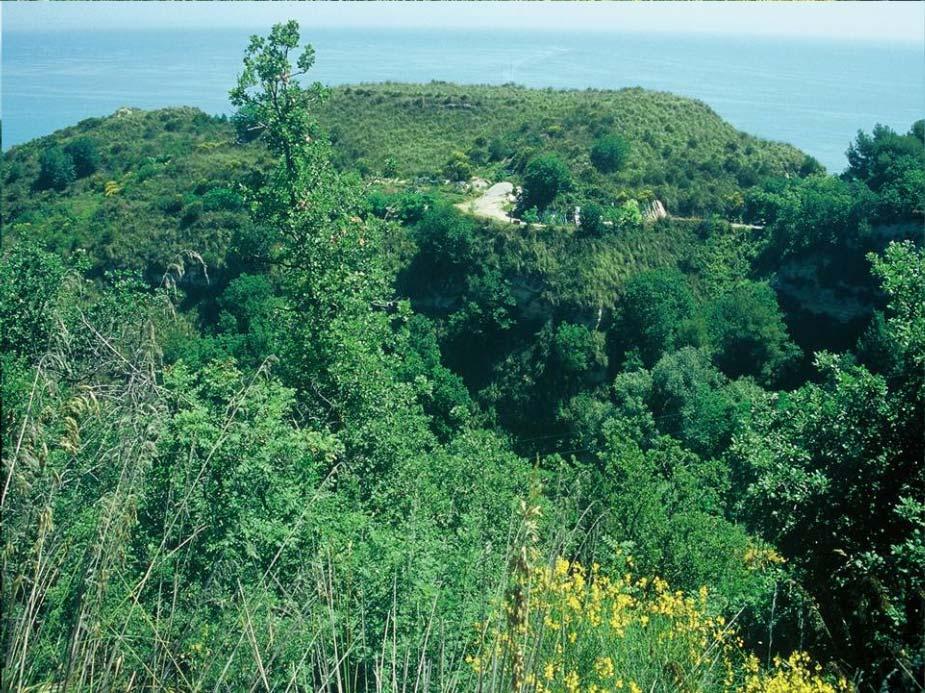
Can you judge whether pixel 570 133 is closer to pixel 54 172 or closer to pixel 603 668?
pixel 54 172

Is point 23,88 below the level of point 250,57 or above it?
above

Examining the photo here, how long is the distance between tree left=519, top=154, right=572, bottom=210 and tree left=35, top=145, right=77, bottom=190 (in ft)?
107

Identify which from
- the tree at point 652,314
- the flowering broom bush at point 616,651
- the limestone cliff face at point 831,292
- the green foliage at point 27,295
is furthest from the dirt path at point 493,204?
the flowering broom bush at point 616,651

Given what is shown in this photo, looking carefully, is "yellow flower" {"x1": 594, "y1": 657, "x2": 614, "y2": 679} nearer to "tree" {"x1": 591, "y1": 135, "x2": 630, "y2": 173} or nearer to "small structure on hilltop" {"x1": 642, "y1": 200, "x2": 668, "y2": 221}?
"small structure on hilltop" {"x1": 642, "y1": 200, "x2": 668, "y2": 221}

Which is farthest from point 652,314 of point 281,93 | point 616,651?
point 616,651

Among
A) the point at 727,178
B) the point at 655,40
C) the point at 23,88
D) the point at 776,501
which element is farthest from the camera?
the point at 655,40

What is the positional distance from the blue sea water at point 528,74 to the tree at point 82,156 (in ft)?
10.1

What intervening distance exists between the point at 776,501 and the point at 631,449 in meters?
8.17

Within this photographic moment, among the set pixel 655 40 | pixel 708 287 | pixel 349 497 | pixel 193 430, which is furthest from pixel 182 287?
pixel 655 40

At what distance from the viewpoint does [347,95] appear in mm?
67188

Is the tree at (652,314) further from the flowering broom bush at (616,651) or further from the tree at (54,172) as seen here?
the tree at (54,172)

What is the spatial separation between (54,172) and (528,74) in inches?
1965

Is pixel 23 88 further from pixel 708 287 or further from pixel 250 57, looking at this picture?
pixel 250 57

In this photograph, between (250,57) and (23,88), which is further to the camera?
(23,88)
